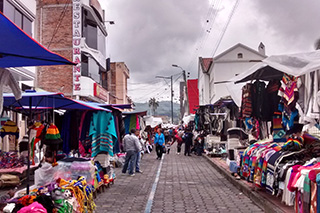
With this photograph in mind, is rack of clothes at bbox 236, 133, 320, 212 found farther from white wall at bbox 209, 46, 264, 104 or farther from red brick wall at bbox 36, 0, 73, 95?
white wall at bbox 209, 46, 264, 104

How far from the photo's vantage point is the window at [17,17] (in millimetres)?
15592

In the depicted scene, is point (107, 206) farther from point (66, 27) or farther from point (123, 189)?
point (66, 27)

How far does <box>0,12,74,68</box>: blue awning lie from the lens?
12.0 ft

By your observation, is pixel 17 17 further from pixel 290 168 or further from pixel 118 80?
pixel 118 80

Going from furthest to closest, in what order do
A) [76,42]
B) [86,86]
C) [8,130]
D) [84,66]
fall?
[84,66], [86,86], [76,42], [8,130]

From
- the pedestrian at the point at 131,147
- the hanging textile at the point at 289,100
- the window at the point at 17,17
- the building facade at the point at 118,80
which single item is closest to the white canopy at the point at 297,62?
the hanging textile at the point at 289,100

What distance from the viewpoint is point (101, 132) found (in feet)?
36.0

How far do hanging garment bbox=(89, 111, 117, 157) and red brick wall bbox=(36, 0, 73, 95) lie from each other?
17671 millimetres

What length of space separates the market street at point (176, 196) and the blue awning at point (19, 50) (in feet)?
14.2

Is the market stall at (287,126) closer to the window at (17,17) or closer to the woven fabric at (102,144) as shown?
the woven fabric at (102,144)

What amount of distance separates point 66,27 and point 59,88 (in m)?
4.88

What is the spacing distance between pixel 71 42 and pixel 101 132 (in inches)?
763

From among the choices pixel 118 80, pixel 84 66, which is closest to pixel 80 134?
pixel 84 66

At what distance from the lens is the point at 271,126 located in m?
9.62
